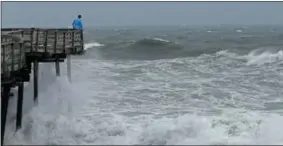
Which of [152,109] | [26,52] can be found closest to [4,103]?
[26,52]

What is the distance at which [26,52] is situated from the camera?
1755 cm

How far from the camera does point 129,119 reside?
2011 cm

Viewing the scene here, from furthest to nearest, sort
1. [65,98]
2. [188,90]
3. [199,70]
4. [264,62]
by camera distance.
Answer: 1. [264,62]
2. [199,70]
3. [188,90]
4. [65,98]

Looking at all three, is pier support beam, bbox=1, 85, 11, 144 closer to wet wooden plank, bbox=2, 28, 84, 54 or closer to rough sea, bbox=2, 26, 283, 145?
rough sea, bbox=2, 26, 283, 145

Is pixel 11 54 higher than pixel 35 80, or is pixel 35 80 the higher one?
pixel 11 54

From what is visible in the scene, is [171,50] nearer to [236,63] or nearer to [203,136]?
[236,63]

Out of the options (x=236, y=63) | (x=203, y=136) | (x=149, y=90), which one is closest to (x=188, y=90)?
(x=149, y=90)

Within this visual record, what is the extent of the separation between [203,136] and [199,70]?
19.9 metres

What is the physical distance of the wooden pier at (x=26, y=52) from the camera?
51.6ft

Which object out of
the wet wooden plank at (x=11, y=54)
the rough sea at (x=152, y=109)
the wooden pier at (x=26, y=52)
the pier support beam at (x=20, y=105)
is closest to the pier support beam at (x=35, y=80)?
the wooden pier at (x=26, y=52)

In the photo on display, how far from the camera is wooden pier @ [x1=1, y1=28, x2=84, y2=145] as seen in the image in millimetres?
15724

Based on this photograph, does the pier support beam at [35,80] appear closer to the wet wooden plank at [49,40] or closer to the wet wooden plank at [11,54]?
the wet wooden plank at [49,40]

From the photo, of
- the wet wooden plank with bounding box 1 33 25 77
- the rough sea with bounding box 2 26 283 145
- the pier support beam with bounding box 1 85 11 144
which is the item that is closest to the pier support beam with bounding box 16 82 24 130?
the rough sea with bounding box 2 26 283 145

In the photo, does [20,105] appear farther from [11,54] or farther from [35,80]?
[11,54]
